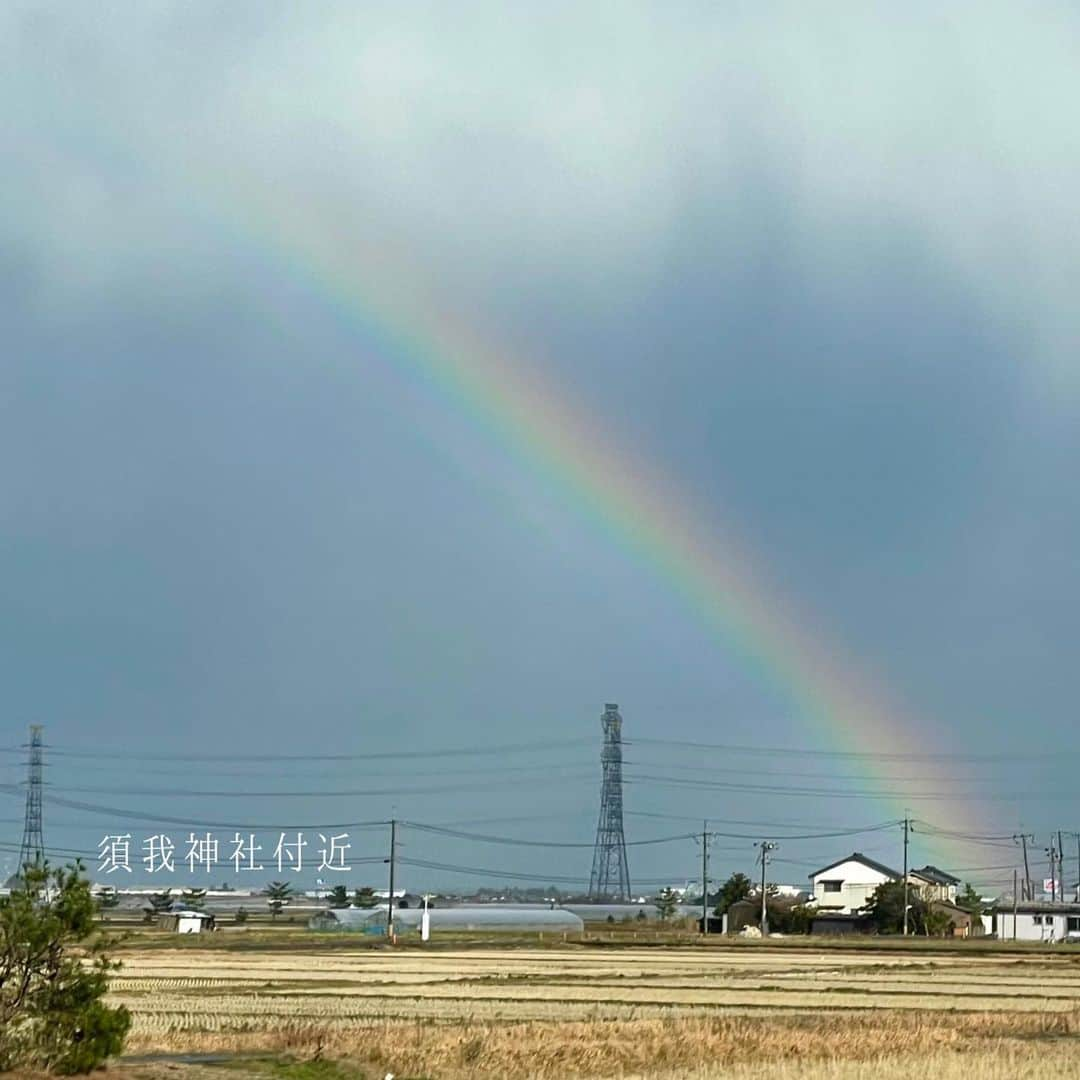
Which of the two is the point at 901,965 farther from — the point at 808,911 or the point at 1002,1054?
the point at 808,911

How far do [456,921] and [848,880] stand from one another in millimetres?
55907

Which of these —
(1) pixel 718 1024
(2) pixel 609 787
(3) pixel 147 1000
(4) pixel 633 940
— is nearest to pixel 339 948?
(4) pixel 633 940

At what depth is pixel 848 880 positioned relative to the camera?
18700cm

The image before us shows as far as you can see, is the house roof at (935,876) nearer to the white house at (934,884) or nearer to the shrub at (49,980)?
the white house at (934,884)

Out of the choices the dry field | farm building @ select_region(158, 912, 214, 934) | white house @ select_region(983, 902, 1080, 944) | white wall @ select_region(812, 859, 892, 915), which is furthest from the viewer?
white wall @ select_region(812, 859, 892, 915)

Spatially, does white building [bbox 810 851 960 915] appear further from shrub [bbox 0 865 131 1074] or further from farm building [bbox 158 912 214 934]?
shrub [bbox 0 865 131 1074]

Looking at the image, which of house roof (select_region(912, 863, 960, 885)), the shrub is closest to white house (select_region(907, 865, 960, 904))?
house roof (select_region(912, 863, 960, 885))

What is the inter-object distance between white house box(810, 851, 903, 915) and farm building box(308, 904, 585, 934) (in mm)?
39388

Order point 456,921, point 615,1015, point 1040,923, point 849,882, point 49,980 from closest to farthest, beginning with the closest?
point 49,980 < point 615,1015 < point 456,921 < point 1040,923 < point 849,882

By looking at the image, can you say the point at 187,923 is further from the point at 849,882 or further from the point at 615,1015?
the point at 615,1015

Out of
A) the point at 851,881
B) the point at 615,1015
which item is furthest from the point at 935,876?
the point at 615,1015

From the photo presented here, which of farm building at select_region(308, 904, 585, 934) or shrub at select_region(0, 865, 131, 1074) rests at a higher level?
shrub at select_region(0, 865, 131, 1074)

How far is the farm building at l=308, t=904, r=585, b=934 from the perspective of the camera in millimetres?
137500

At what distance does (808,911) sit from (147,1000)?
110 metres
